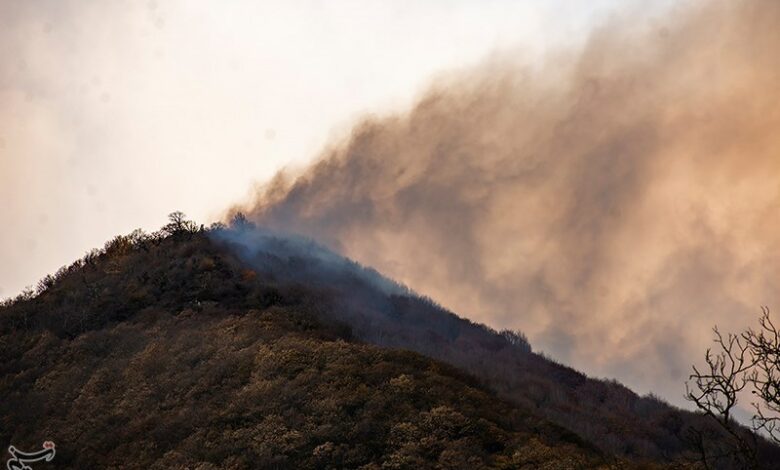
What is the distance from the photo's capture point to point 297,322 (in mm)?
36969

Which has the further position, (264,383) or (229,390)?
(229,390)

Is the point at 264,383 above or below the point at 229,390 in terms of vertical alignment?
above

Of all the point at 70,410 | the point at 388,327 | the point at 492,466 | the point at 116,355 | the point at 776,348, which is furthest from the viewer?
the point at 388,327

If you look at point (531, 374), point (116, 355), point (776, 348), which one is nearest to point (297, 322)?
point (116, 355)

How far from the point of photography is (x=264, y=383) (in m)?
28.2

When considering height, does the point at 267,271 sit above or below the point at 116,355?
above

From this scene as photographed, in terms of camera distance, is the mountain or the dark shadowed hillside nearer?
the dark shadowed hillside

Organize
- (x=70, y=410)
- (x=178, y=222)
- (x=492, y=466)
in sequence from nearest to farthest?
1. (x=492, y=466)
2. (x=70, y=410)
3. (x=178, y=222)

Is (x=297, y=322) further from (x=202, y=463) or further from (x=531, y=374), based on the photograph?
(x=531, y=374)

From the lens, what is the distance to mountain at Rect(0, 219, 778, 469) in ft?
76.9

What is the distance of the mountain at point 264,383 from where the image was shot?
76.9ft

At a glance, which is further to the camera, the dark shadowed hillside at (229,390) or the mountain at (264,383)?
the mountain at (264,383)

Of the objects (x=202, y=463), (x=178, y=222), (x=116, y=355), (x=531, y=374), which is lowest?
(x=202, y=463)

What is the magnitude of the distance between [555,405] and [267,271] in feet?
81.8
